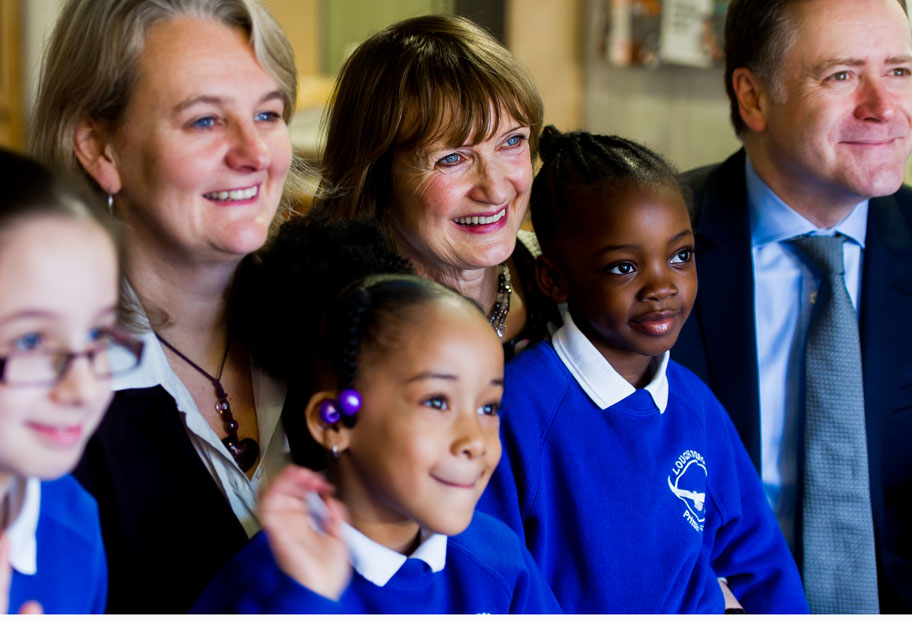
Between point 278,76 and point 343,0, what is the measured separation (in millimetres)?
2852

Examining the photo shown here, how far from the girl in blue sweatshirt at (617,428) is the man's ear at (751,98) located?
0.53m

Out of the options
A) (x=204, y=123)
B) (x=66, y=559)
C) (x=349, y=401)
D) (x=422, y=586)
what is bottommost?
(x=422, y=586)

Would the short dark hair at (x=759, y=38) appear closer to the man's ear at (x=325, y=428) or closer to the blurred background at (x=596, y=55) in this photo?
the man's ear at (x=325, y=428)

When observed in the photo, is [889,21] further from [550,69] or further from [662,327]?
[550,69]

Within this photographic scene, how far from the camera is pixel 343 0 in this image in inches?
159

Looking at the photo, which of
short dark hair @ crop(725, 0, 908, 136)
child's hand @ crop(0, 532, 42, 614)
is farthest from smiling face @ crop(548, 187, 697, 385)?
child's hand @ crop(0, 532, 42, 614)

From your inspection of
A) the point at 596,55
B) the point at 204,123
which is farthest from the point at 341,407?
the point at 596,55

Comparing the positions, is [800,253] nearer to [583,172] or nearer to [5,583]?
[583,172]

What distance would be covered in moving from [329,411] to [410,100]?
63 cm

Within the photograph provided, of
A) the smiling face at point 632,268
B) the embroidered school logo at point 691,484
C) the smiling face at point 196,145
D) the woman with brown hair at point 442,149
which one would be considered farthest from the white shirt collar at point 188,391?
the embroidered school logo at point 691,484

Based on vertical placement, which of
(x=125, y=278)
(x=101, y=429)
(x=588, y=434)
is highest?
(x=125, y=278)

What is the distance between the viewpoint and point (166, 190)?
125 centimetres

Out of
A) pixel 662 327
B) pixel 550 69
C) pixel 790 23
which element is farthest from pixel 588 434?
pixel 550 69

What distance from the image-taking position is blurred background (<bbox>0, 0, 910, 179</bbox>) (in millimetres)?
4012
